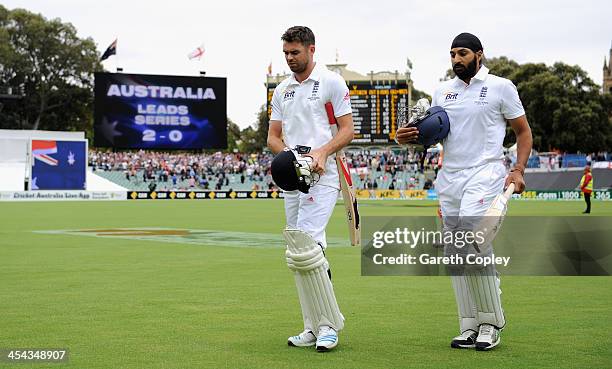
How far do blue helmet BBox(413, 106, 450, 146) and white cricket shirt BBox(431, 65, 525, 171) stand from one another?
101mm

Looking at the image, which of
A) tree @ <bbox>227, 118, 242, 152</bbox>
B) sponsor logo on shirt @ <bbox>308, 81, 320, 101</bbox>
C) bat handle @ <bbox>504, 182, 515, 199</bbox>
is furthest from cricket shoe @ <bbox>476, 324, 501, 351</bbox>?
tree @ <bbox>227, 118, 242, 152</bbox>

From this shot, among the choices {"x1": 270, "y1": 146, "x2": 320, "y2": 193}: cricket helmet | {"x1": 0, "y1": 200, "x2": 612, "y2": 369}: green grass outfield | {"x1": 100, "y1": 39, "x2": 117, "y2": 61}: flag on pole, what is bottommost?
{"x1": 0, "y1": 200, "x2": 612, "y2": 369}: green grass outfield

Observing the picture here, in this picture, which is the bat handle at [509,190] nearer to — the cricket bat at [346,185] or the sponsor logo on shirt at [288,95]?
the cricket bat at [346,185]

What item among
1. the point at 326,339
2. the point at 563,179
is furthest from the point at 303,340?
the point at 563,179

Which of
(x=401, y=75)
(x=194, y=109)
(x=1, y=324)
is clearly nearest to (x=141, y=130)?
(x=194, y=109)

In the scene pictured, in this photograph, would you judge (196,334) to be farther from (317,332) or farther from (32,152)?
(32,152)

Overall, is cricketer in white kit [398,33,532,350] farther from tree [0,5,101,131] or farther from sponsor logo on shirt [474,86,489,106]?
tree [0,5,101,131]

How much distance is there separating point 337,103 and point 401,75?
73474 millimetres

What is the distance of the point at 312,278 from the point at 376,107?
62.9 metres

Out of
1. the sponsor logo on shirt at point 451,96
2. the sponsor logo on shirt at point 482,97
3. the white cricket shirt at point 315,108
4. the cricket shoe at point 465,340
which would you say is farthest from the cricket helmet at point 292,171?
the cricket shoe at point 465,340

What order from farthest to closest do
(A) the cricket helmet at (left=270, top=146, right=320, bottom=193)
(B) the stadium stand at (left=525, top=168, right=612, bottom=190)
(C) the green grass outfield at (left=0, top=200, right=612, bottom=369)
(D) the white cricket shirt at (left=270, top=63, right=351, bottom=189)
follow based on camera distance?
(B) the stadium stand at (left=525, top=168, right=612, bottom=190)
(D) the white cricket shirt at (left=270, top=63, right=351, bottom=189)
(A) the cricket helmet at (left=270, top=146, right=320, bottom=193)
(C) the green grass outfield at (left=0, top=200, right=612, bottom=369)

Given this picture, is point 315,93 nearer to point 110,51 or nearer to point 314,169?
point 314,169

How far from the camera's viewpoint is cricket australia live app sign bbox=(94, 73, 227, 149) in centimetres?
6091

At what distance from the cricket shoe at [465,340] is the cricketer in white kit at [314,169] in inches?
34.3
